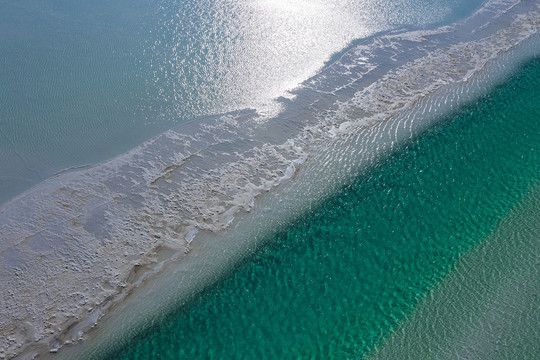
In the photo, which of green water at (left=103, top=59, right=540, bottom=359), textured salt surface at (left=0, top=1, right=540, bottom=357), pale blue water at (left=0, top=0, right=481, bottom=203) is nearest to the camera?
green water at (left=103, top=59, right=540, bottom=359)

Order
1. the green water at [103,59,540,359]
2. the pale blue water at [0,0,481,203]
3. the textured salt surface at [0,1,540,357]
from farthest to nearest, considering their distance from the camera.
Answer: the pale blue water at [0,0,481,203], the textured salt surface at [0,1,540,357], the green water at [103,59,540,359]

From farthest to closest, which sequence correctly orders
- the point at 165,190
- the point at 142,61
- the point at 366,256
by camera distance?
the point at 142,61
the point at 165,190
the point at 366,256

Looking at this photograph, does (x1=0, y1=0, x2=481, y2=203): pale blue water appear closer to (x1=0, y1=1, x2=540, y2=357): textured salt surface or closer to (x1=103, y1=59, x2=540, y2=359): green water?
(x1=0, y1=1, x2=540, y2=357): textured salt surface

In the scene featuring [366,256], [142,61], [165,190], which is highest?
[142,61]

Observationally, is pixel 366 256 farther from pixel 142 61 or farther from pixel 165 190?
pixel 142 61

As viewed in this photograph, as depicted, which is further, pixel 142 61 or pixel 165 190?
pixel 142 61

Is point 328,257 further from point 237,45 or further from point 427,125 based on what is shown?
point 237,45

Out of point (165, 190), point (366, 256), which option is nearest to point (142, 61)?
point (165, 190)

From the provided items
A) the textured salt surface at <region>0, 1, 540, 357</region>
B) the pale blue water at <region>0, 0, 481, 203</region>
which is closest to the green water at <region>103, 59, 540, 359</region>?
the textured salt surface at <region>0, 1, 540, 357</region>
